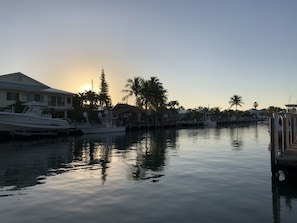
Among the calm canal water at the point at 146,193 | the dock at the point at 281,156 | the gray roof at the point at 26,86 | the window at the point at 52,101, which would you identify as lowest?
the calm canal water at the point at 146,193

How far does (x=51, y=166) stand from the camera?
18.4 m

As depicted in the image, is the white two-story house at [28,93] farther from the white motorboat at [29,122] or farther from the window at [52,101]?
the white motorboat at [29,122]

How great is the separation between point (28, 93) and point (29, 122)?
1108cm

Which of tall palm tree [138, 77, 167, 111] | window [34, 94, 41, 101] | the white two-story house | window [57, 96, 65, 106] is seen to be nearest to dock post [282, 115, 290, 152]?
the white two-story house

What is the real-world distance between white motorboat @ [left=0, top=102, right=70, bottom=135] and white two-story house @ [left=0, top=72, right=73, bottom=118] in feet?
16.7

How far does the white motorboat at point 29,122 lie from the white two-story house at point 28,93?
5.10 metres

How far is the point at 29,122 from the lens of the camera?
131 feet

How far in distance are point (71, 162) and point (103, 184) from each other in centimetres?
744

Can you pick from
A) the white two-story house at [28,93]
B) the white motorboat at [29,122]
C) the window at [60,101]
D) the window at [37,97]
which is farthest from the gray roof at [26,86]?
the white motorboat at [29,122]

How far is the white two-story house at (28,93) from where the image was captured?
47.2 m

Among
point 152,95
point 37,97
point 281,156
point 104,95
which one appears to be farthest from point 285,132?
point 104,95

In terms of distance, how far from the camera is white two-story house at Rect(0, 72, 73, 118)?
47.2 meters

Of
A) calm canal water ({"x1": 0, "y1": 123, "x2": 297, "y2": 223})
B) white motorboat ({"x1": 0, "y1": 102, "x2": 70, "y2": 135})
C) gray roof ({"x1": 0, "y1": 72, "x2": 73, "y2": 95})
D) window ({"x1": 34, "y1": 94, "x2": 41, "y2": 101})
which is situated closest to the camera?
calm canal water ({"x1": 0, "y1": 123, "x2": 297, "y2": 223})

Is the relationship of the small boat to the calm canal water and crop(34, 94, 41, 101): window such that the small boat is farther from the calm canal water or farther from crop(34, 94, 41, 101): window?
the calm canal water
